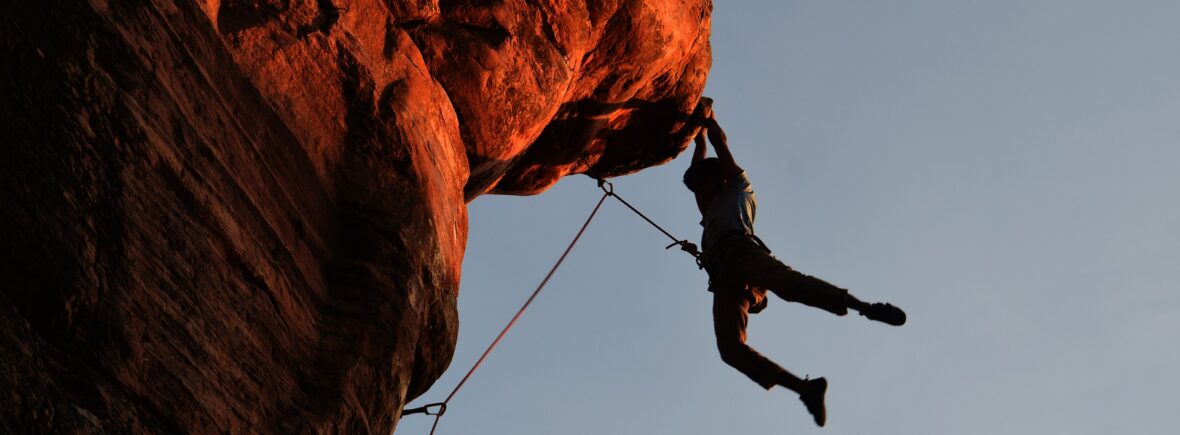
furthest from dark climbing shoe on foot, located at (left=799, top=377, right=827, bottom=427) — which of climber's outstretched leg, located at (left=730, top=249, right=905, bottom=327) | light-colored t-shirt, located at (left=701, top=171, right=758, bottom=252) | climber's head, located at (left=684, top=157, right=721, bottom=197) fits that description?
climber's head, located at (left=684, top=157, right=721, bottom=197)

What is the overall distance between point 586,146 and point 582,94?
26.8 inches

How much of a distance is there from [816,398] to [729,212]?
1.73 metres

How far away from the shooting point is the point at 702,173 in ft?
35.6

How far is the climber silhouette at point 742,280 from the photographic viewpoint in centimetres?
904

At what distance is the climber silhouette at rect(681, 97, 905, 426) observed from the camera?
29.7 feet

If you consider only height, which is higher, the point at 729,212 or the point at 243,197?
the point at 729,212

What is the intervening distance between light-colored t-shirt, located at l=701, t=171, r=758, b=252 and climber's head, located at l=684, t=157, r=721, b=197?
131 mm

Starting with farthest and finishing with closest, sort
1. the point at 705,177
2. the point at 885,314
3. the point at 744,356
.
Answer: the point at 705,177 < the point at 744,356 < the point at 885,314

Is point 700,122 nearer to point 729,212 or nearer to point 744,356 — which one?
point 729,212

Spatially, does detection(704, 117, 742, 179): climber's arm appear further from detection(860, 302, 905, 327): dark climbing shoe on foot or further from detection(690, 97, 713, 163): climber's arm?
detection(860, 302, 905, 327): dark climbing shoe on foot

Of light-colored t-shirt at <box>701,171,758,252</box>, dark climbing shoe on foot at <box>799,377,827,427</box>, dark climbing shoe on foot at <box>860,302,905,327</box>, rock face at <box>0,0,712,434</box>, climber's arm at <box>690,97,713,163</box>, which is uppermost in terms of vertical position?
climber's arm at <box>690,97,713,163</box>

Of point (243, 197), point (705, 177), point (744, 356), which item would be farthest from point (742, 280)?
point (243, 197)

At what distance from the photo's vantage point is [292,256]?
6.12 m

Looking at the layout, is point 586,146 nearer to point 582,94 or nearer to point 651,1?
point 582,94
